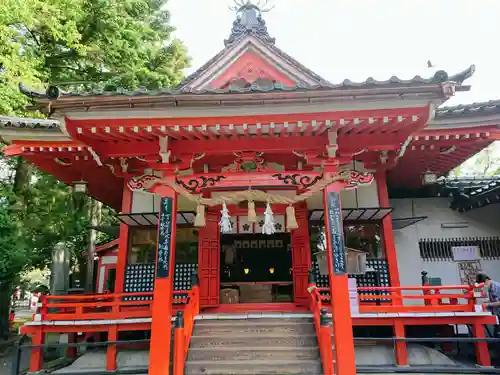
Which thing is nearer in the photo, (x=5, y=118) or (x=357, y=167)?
(x=5, y=118)

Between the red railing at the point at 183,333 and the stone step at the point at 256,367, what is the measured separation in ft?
0.98

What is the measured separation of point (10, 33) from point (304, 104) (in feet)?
32.5

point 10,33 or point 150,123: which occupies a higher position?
point 10,33

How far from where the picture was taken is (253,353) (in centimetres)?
651

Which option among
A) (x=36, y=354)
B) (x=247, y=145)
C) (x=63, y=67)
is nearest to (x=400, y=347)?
(x=247, y=145)

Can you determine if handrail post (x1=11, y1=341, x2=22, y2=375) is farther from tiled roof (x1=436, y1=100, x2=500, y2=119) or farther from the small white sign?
the small white sign

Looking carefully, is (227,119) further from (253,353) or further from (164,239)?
(253,353)

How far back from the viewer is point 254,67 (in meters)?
10.7

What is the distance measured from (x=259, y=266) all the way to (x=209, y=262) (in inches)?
282

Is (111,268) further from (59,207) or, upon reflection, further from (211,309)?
(211,309)

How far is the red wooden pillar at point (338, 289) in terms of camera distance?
5.79m

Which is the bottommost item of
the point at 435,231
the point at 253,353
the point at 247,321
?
the point at 253,353

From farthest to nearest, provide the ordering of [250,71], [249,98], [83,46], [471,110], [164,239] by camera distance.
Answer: [83,46] < [250,71] < [471,110] < [164,239] < [249,98]

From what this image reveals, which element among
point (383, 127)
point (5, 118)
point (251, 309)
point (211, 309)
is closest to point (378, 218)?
point (383, 127)
